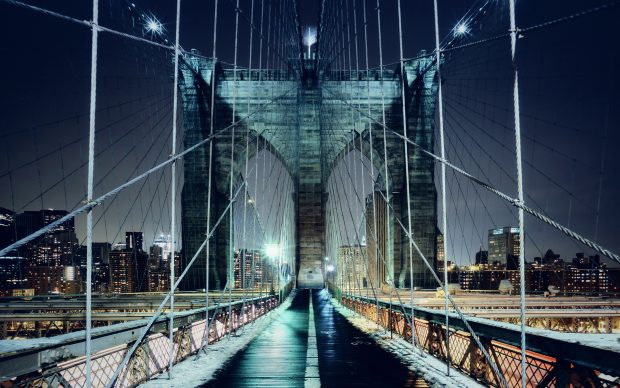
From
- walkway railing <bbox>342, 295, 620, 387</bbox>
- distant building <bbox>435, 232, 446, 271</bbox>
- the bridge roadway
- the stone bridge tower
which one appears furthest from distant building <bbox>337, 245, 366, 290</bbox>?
walkway railing <bbox>342, 295, 620, 387</bbox>

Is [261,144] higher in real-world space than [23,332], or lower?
higher

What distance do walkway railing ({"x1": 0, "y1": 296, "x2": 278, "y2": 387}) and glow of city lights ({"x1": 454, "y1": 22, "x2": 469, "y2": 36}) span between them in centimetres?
1742

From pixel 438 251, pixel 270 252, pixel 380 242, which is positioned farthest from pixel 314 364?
pixel 438 251

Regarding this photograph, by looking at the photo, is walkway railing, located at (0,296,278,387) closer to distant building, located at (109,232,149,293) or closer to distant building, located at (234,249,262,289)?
distant building, located at (234,249,262,289)

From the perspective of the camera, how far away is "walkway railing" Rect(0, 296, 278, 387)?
307 cm

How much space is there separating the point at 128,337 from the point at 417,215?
84.8 ft

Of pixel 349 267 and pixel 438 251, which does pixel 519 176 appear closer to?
pixel 349 267

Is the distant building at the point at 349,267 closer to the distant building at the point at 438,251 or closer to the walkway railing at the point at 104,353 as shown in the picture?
the distant building at the point at 438,251

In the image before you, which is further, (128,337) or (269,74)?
(269,74)

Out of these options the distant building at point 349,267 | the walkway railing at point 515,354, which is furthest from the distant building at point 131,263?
the walkway railing at point 515,354

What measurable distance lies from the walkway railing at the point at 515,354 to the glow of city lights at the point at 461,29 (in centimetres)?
1624

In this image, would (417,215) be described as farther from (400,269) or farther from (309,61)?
(309,61)

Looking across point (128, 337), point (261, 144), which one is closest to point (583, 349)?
Answer: point (128, 337)

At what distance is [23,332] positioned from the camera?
1775 centimetres
